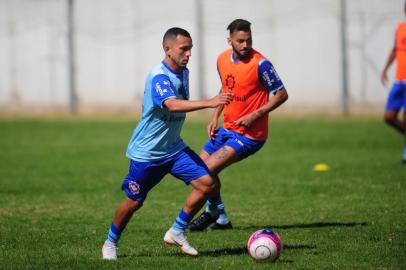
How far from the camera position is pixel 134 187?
8.08m

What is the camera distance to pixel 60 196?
505 inches

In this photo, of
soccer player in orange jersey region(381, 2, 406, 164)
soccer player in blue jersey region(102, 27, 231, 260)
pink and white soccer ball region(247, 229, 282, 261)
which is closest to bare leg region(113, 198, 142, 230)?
soccer player in blue jersey region(102, 27, 231, 260)

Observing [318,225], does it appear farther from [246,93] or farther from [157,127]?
[157,127]

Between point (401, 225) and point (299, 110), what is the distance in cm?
1854

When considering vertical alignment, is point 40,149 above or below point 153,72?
below

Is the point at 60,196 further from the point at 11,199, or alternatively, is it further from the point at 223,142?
the point at 223,142

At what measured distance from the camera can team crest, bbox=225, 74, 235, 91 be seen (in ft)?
32.9

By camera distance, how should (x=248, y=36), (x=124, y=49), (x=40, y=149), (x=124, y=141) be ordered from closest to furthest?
(x=248, y=36)
(x=40, y=149)
(x=124, y=141)
(x=124, y=49)

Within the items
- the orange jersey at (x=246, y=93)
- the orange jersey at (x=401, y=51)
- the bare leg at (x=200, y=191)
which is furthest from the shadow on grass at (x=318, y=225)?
the orange jersey at (x=401, y=51)

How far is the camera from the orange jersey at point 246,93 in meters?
9.92

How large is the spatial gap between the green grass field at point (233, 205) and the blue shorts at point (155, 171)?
666mm

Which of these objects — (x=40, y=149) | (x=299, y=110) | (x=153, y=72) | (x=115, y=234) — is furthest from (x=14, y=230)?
(x=299, y=110)

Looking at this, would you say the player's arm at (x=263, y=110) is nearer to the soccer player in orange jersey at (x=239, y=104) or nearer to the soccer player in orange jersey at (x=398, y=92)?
the soccer player in orange jersey at (x=239, y=104)

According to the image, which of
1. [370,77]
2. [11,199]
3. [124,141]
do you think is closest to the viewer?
[11,199]
